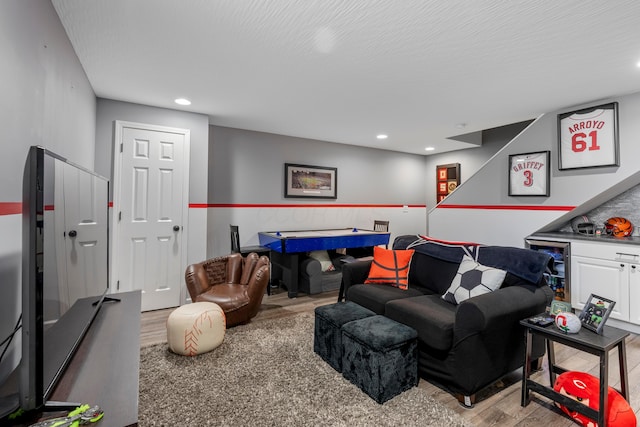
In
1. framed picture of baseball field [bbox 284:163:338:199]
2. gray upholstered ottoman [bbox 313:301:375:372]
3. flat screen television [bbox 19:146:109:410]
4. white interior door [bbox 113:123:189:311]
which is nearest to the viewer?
flat screen television [bbox 19:146:109:410]

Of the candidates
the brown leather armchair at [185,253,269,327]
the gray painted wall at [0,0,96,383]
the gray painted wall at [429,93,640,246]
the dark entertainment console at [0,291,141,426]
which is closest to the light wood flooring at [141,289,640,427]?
the brown leather armchair at [185,253,269,327]

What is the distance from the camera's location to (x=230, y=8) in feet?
6.13

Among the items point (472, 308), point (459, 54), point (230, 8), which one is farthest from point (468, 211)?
point (230, 8)

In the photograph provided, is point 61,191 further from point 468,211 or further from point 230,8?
point 468,211

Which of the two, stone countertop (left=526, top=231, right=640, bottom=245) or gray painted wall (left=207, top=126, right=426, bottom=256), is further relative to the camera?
gray painted wall (left=207, top=126, right=426, bottom=256)

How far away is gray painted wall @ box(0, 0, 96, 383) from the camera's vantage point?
1.27 metres

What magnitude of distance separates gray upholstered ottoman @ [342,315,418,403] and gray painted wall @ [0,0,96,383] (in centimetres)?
176

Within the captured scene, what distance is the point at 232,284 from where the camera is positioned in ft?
11.3

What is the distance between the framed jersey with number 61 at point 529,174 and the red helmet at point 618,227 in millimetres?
766

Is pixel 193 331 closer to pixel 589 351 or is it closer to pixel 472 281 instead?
pixel 472 281

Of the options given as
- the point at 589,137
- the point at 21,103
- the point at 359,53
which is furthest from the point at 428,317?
the point at 589,137

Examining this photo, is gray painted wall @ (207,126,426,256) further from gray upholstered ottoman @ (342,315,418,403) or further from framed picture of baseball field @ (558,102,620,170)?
framed picture of baseball field @ (558,102,620,170)

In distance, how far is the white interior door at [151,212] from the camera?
11.4ft

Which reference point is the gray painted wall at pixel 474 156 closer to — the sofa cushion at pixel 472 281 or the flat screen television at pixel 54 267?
the sofa cushion at pixel 472 281
